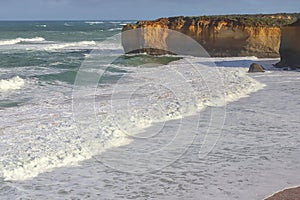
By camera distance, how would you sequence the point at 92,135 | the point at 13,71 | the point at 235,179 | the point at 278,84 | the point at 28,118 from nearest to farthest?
1. the point at 235,179
2. the point at 92,135
3. the point at 28,118
4. the point at 278,84
5. the point at 13,71

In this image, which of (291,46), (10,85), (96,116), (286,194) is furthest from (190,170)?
(291,46)

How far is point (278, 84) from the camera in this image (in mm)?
16984

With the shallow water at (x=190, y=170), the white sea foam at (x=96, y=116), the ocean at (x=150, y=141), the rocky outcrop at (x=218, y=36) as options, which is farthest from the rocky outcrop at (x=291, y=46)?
the shallow water at (x=190, y=170)

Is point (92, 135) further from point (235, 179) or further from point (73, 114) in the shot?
point (235, 179)

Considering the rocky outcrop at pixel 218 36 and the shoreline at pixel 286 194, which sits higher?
the rocky outcrop at pixel 218 36

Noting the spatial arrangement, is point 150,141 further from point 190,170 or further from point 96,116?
point 96,116

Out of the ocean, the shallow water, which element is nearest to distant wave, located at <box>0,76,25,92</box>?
the ocean

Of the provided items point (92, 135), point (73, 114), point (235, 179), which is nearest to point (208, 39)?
point (73, 114)

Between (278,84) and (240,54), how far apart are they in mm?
14382

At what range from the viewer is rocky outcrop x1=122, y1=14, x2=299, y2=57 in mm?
30688

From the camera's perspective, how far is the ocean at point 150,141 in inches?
240

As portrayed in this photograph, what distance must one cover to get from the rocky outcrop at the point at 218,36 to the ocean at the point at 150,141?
1419cm

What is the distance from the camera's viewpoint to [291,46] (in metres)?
23.3

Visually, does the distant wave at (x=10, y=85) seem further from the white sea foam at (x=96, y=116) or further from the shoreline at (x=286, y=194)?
the shoreline at (x=286, y=194)
